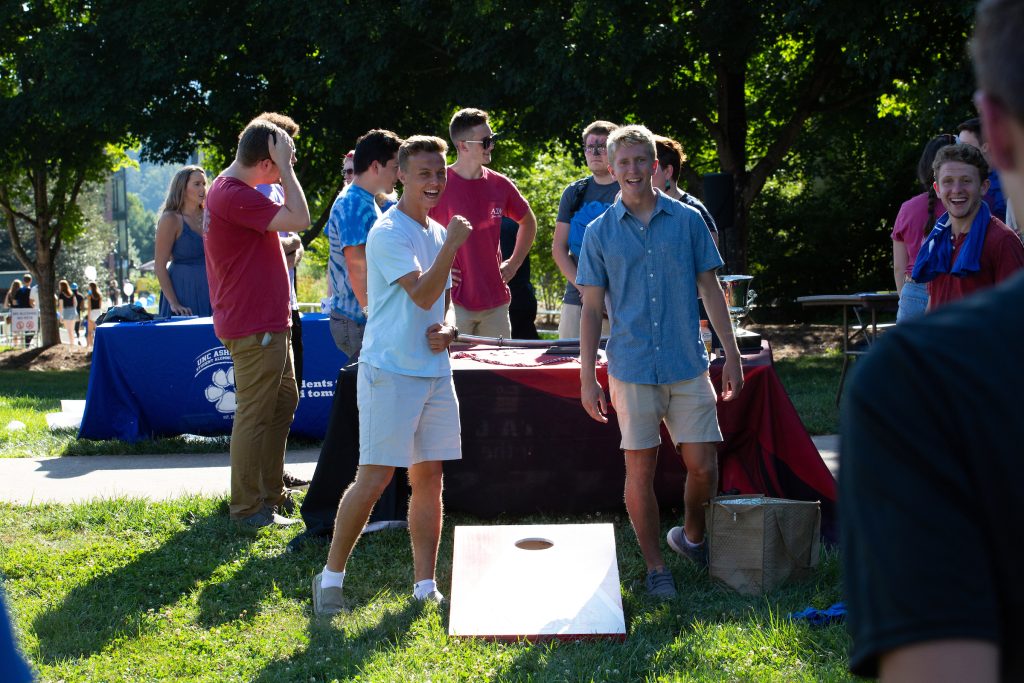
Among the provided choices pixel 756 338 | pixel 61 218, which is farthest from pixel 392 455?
pixel 61 218

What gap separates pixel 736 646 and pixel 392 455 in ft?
5.01

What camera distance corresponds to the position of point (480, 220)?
670cm

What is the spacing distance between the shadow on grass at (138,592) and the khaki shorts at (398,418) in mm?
951

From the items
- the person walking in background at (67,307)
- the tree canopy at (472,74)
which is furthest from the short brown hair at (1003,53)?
the person walking in background at (67,307)

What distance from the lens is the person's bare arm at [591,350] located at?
477cm

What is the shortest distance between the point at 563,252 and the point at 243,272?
1777 millimetres

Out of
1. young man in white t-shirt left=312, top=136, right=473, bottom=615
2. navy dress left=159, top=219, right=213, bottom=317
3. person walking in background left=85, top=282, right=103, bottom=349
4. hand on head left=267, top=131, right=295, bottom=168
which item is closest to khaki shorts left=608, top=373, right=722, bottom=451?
young man in white t-shirt left=312, top=136, right=473, bottom=615

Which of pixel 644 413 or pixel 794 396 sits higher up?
pixel 644 413

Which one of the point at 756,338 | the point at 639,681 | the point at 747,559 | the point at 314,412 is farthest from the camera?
the point at 314,412

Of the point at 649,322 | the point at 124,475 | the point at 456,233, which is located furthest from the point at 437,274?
the point at 124,475

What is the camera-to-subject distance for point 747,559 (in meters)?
4.84

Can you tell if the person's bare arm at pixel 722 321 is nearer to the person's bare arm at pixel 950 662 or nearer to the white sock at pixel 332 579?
the white sock at pixel 332 579

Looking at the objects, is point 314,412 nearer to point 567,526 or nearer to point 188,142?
point 567,526

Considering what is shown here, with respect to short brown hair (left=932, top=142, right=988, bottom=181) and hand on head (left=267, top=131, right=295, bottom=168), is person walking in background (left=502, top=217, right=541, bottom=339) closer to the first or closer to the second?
hand on head (left=267, top=131, right=295, bottom=168)
